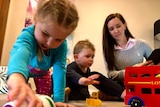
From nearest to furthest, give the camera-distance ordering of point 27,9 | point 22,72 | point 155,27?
1. point 22,72
2. point 27,9
3. point 155,27

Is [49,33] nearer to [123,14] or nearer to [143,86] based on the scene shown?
[143,86]

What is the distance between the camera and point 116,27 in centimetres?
128

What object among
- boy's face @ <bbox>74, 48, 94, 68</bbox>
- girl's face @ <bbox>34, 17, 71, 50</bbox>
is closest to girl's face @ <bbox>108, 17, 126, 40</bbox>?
boy's face @ <bbox>74, 48, 94, 68</bbox>

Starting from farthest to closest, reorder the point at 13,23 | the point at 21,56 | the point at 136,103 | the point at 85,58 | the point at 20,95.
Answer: the point at 13,23 < the point at 85,58 < the point at 136,103 < the point at 21,56 < the point at 20,95

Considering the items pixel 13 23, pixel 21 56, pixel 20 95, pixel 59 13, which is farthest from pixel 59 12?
pixel 13 23

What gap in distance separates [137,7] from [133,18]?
115 mm

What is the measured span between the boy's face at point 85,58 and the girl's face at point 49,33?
0.58m

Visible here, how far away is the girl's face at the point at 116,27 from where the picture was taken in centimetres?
Result: 127

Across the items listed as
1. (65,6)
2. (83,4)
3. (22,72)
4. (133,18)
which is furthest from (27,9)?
(22,72)

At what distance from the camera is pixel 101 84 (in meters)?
1.10

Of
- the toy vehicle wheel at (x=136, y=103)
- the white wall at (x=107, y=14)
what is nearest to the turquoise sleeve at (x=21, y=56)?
the toy vehicle wheel at (x=136, y=103)

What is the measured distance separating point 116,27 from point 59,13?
29.2 inches

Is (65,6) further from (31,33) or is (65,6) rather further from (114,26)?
(114,26)

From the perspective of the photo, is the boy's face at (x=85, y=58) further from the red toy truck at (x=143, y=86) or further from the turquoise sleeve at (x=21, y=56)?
the turquoise sleeve at (x=21, y=56)
